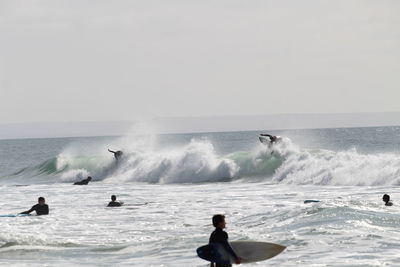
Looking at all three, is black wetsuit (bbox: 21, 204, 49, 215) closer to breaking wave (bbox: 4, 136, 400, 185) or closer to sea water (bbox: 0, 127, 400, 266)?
sea water (bbox: 0, 127, 400, 266)

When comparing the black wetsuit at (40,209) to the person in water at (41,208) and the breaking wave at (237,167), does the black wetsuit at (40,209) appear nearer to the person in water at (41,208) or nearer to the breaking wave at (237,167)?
the person in water at (41,208)

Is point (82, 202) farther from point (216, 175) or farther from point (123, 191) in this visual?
point (216, 175)

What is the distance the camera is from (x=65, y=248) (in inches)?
699

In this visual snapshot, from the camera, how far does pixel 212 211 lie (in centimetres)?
2497

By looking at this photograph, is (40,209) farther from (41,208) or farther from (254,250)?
(254,250)

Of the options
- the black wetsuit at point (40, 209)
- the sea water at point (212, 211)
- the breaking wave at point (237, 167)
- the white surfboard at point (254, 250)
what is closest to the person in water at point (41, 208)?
the black wetsuit at point (40, 209)

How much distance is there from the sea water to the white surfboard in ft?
1.09

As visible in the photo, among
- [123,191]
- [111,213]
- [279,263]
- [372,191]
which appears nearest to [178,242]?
[279,263]

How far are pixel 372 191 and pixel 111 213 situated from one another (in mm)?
12128

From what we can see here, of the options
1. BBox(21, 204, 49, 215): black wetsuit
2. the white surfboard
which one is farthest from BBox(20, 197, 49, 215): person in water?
the white surfboard

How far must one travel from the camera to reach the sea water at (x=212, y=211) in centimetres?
1612

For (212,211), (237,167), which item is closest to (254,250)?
(212,211)

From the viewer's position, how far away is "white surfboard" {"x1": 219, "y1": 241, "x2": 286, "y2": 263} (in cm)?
1399

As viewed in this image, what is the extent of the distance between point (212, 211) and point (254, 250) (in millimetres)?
10807
